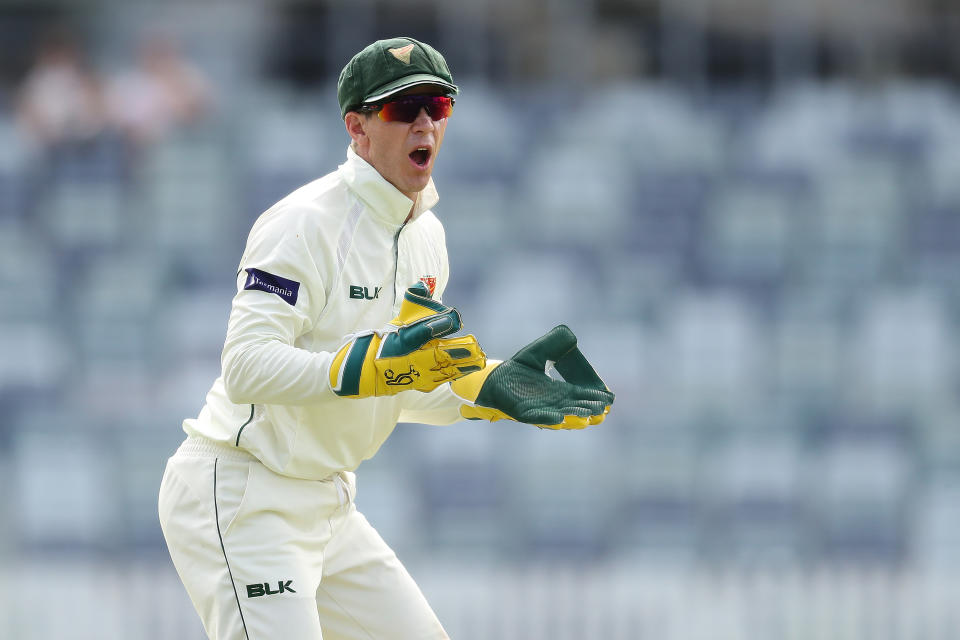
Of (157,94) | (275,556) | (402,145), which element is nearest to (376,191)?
(402,145)

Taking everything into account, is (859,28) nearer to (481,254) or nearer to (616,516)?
(481,254)

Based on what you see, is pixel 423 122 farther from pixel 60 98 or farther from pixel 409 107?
pixel 60 98

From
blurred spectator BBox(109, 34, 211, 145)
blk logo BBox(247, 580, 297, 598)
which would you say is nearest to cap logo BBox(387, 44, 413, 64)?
blk logo BBox(247, 580, 297, 598)

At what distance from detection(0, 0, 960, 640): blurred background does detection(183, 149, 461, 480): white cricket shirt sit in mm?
4313

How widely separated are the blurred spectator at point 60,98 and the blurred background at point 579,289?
0.02 metres

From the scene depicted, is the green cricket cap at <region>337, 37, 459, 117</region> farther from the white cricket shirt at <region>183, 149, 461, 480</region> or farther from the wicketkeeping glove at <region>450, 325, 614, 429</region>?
the wicketkeeping glove at <region>450, 325, 614, 429</region>

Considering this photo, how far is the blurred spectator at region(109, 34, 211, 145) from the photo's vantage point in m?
10.3

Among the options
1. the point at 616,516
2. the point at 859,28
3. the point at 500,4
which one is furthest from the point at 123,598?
the point at 859,28

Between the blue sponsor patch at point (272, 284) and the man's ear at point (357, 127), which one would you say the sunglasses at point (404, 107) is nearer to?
the man's ear at point (357, 127)

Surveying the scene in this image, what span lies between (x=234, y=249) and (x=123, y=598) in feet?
10.5

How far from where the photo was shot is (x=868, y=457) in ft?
29.2

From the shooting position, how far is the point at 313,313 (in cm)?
314

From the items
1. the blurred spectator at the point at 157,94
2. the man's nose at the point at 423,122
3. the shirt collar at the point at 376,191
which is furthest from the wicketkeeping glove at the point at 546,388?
the blurred spectator at the point at 157,94

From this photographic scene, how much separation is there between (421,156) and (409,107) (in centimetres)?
14
